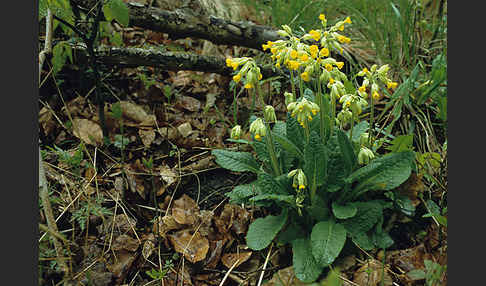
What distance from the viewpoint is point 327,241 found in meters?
2.18

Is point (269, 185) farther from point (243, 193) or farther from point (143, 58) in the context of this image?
point (143, 58)

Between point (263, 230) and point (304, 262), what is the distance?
29cm

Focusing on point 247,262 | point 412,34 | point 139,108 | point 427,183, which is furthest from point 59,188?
point 412,34

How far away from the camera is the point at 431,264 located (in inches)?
85.4

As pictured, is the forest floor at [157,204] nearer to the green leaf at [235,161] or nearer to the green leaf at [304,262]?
the green leaf at [304,262]

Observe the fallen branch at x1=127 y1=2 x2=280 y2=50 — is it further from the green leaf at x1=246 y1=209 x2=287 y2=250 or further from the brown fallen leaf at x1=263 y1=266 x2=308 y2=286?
the brown fallen leaf at x1=263 y1=266 x2=308 y2=286

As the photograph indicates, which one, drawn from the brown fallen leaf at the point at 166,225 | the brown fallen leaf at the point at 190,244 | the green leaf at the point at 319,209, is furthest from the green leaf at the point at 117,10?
the green leaf at the point at 319,209

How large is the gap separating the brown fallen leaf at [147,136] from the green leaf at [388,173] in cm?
146

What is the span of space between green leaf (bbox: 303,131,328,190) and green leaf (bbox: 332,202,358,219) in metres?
0.18

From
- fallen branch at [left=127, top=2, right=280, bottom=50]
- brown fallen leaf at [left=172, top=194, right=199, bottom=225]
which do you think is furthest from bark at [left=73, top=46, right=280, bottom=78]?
brown fallen leaf at [left=172, top=194, right=199, bottom=225]

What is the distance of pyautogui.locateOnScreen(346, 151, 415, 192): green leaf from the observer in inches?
91.4

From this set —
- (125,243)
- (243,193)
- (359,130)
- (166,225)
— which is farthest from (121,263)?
(359,130)

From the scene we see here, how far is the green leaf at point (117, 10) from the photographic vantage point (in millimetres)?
2348

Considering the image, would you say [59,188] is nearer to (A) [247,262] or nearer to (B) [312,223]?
(A) [247,262]
